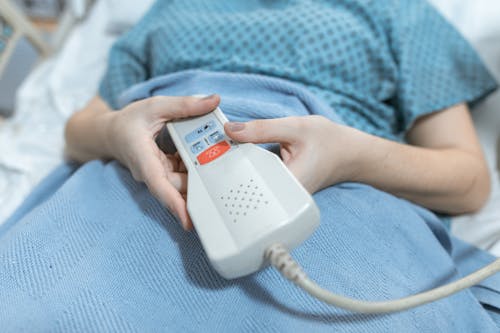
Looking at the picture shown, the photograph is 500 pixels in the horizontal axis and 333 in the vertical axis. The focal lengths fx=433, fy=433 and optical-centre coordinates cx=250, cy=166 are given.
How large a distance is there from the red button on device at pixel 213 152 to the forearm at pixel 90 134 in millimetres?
208

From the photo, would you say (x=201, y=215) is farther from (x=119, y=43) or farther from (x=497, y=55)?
(x=497, y=55)

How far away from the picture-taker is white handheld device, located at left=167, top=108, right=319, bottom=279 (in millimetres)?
360

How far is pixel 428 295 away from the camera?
38 centimetres

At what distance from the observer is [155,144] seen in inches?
20.1

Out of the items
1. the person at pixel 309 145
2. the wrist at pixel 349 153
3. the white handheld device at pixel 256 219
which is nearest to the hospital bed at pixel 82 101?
the person at pixel 309 145

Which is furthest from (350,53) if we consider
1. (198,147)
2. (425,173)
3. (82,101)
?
(82,101)

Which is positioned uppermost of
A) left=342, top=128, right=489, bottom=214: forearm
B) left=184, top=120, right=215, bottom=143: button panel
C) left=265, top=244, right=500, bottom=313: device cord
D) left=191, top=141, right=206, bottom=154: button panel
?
left=184, top=120, right=215, bottom=143: button panel

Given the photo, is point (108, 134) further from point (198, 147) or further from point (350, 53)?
point (350, 53)

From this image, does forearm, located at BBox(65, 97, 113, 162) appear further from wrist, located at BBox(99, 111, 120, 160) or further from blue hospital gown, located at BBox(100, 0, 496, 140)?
blue hospital gown, located at BBox(100, 0, 496, 140)

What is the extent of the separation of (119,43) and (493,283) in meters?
0.69

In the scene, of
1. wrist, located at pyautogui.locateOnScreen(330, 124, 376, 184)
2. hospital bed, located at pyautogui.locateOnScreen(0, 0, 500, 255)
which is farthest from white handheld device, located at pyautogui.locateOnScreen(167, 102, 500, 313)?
hospital bed, located at pyautogui.locateOnScreen(0, 0, 500, 255)

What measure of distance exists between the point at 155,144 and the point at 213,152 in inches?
4.0

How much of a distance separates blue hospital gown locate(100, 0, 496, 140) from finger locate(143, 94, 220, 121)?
0.18 meters

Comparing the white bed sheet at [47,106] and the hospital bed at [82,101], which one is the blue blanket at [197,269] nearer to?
the hospital bed at [82,101]
